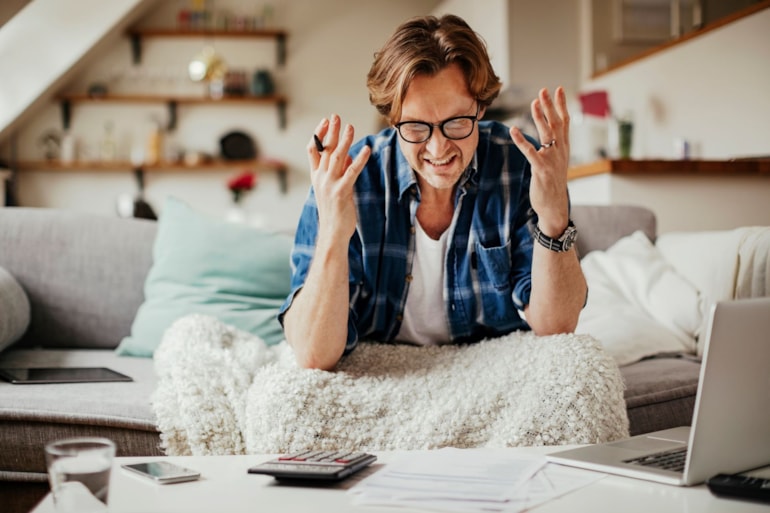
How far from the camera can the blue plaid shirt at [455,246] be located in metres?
1.58

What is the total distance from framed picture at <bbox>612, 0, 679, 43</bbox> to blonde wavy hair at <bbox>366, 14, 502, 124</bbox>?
409 cm

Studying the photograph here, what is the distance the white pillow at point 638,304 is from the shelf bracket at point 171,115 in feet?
14.5

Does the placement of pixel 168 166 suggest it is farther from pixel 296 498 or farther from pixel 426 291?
pixel 296 498

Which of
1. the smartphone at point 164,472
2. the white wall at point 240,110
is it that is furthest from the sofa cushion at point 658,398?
the white wall at point 240,110

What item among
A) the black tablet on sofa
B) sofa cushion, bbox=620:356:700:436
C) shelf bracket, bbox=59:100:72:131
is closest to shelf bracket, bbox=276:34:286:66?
shelf bracket, bbox=59:100:72:131

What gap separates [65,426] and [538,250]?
3.22ft

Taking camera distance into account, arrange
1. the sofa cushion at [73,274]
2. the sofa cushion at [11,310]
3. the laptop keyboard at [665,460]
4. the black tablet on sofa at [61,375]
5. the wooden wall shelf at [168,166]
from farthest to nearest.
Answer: the wooden wall shelf at [168,166] < the sofa cushion at [73,274] < the sofa cushion at [11,310] < the black tablet on sofa at [61,375] < the laptop keyboard at [665,460]

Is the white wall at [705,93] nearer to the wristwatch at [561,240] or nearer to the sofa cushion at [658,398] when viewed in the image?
the sofa cushion at [658,398]

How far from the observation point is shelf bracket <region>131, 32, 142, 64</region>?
6008 millimetres

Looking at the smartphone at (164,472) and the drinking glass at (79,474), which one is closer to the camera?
the drinking glass at (79,474)

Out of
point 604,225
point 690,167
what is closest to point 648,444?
point 604,225

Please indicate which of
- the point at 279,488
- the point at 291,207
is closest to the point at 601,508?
the point at 279,488

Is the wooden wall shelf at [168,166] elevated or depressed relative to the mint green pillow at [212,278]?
elevated

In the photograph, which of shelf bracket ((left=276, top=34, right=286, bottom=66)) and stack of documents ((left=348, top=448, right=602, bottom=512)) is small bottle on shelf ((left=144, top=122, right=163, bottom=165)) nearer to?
shelf bracket ((left=276, top=34, right=286, bottom=66))
